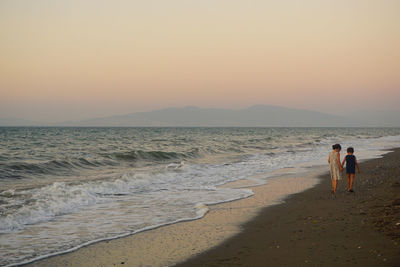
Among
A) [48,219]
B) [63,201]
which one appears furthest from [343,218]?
[63,201]

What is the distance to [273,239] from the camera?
6246 mm

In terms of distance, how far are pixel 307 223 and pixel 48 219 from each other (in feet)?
18.2

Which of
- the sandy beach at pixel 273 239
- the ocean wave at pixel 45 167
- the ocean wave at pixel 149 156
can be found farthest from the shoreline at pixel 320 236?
the ocean wave at pixel 149 156

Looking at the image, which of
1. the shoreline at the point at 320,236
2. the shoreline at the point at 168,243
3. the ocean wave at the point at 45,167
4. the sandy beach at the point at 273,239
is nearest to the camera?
the shoreline at the point at 320,236

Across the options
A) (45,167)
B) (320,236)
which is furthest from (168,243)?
(45,167)

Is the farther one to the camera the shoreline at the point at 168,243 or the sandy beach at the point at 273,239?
the shoreline at the point at 168,243

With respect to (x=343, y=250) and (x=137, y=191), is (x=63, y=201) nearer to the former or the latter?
(x=137, y=191)

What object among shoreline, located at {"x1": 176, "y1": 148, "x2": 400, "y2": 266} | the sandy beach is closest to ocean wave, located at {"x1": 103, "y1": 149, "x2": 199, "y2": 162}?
the sandy beach

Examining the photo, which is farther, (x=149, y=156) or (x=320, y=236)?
(x=149, y=156)

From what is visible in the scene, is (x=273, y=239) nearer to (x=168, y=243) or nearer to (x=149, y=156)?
(x=168, y=243)

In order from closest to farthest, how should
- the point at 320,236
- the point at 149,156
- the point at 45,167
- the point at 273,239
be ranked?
1. the point at 320,236
2. the point at 273,239
3. the point at 45,167
4. the point at 149,156

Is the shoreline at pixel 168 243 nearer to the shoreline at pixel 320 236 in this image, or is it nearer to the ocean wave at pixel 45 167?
the shoreline at pixel 320 236

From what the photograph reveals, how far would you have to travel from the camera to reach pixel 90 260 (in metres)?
5.48

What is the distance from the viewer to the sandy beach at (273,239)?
16.8ft
